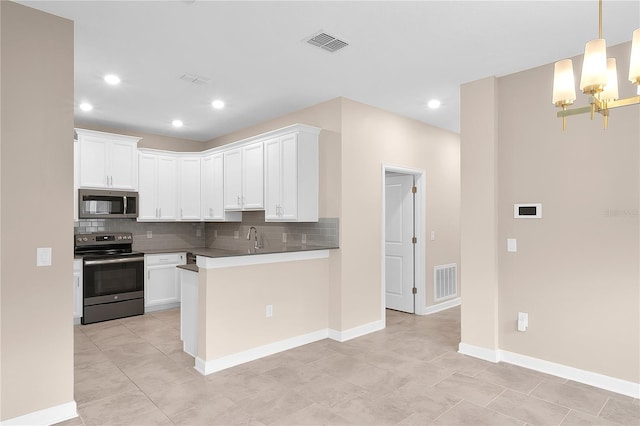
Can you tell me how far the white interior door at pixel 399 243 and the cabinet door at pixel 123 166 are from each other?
12.6 ft

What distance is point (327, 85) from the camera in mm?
4109

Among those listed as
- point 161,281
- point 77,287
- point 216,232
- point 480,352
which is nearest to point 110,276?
point 77,287

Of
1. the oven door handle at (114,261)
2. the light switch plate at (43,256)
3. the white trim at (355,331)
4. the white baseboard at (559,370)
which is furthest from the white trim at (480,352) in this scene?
the oven door handle at (114,261)

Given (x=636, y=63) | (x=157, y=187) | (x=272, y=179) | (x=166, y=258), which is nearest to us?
(x=636, y=63)

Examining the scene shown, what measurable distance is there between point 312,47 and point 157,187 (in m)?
3.96

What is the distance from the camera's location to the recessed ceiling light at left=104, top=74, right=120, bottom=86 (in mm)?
3805

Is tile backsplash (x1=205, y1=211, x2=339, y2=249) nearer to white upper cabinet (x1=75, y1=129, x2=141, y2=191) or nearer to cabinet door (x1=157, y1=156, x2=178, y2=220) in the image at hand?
cabinet door (x1=157, y1=156, x2=178, y2=220)

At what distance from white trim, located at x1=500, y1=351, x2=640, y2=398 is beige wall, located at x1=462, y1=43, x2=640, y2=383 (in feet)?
0.17

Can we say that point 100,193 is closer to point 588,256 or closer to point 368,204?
point 368,204

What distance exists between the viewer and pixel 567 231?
3.40 m

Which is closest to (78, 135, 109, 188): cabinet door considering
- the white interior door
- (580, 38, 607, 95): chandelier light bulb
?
the white interior door

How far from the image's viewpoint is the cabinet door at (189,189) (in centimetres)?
631

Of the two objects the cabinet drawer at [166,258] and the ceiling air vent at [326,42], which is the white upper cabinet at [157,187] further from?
the ceiling air vent at [326,42]

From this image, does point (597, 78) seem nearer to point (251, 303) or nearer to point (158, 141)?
point (251, 303)
